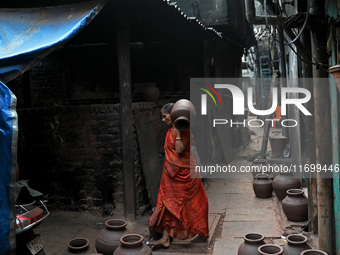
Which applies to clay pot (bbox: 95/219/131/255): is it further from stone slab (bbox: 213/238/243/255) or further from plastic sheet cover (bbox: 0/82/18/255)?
stone slab (bbox: 213/238/243/255)

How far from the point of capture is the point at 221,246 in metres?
4.75

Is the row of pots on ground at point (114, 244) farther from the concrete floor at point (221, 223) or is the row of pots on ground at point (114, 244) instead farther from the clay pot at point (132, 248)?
the concrete floor at point (221, 223)

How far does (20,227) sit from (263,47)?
18888 mm

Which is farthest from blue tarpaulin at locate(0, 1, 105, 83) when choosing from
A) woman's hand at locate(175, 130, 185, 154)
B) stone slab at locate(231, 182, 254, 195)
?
stone slab at locate(231, 182, 254, 195)

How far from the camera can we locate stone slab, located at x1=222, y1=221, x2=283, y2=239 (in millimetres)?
5113

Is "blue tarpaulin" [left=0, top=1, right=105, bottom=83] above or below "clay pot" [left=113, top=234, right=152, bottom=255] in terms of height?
above

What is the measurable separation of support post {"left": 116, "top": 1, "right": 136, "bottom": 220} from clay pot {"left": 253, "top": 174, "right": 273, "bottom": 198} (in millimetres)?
2427

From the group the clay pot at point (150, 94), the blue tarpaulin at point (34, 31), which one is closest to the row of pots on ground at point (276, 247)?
the blue tarpaulin at point (34, 31)

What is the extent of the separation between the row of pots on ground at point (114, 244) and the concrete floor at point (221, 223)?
2.77ft

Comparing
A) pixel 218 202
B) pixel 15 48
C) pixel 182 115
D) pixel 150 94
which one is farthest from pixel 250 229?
pixel 15 48

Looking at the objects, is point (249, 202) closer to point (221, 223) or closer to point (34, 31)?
point (221, 223)

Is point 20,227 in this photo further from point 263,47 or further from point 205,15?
point 263,47

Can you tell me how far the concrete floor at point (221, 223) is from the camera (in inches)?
192

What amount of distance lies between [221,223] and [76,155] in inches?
101
